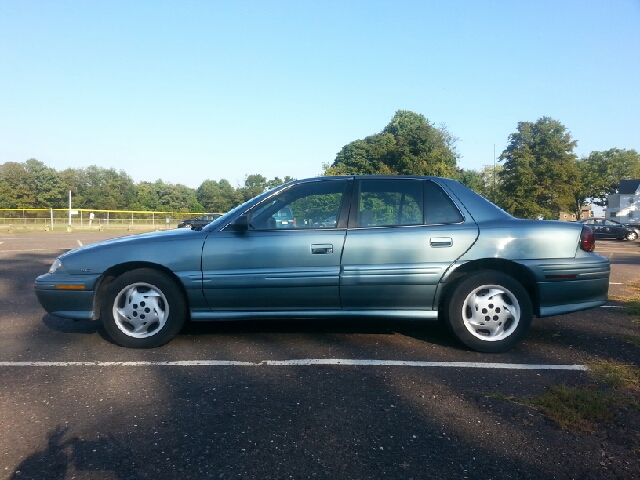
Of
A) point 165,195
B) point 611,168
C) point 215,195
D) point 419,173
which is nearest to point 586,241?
point 419,173

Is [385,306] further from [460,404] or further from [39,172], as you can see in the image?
[39,172]

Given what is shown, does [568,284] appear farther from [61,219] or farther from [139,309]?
[61,219]

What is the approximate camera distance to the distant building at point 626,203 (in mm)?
63297

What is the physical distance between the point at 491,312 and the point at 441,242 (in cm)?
75

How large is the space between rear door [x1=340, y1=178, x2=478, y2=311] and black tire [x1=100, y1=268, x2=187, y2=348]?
150 centimetres

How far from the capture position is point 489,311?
4660mm

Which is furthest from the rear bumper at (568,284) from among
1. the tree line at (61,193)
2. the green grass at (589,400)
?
the tree line at (61,193)

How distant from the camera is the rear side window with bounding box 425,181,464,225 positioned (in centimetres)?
480

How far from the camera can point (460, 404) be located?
11.1ft

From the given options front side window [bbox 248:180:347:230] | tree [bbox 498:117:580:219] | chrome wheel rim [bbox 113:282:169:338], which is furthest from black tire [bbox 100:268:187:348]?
tree [bbox 498:117:580:219]

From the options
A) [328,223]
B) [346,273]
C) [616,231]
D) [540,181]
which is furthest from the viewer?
[540,181]

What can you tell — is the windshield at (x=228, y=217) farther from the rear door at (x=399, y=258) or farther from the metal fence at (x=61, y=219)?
the metal fence at (x=61, y=219)

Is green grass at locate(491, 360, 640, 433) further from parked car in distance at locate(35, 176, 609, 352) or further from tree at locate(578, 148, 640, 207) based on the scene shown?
tree at locate(578, 148, 640, 207)

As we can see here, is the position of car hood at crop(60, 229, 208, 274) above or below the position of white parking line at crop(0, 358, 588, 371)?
above
